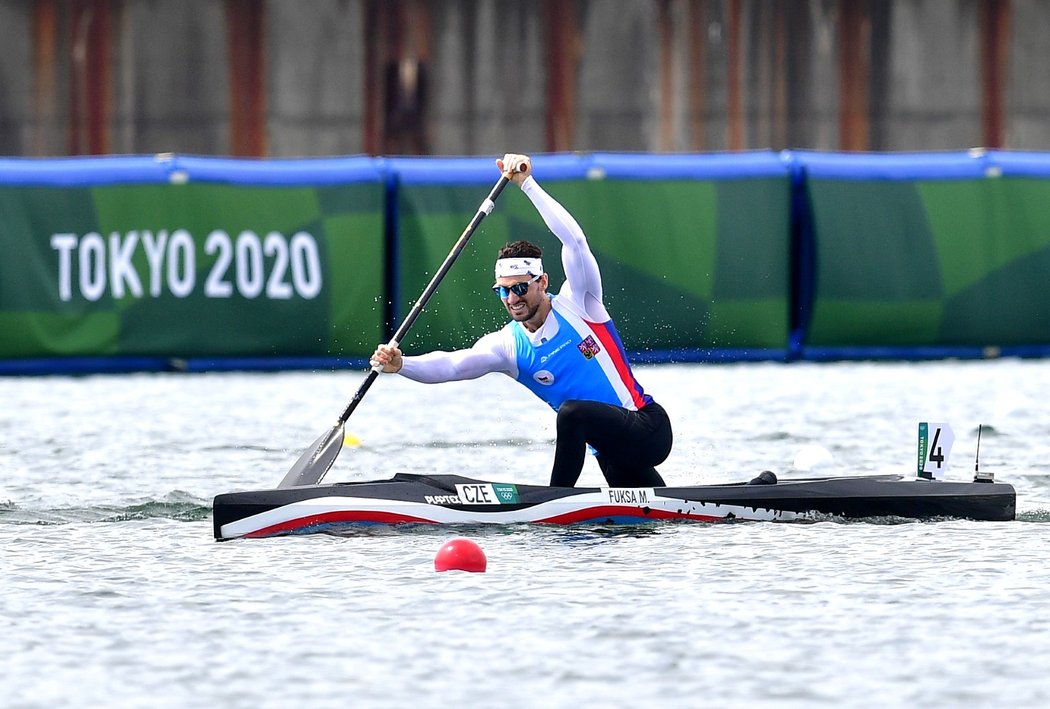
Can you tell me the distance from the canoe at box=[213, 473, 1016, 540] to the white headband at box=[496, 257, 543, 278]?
1012mm

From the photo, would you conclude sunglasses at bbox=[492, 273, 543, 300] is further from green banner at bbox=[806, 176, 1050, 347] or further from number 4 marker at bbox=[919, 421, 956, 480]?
green banner at bbox=[806, 176, 1050, 347]

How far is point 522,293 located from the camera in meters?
10.2

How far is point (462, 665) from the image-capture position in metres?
6.85

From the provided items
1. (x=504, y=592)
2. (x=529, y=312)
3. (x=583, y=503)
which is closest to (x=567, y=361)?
(x=529, y=312)

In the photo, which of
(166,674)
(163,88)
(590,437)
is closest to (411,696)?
(166,674)

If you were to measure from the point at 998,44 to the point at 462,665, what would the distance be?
19.9 m

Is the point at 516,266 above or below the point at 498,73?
below

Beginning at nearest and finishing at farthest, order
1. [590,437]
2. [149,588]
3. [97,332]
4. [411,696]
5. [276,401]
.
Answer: [411,696] < [149,588] < [590,437] < [276,401] < [97,332]

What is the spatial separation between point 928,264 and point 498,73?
7593mm

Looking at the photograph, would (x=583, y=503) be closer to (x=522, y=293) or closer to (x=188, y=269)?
(x=522, y=293)

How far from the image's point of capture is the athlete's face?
10117mm

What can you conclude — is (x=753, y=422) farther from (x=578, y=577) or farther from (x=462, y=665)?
(x=462, y=665)

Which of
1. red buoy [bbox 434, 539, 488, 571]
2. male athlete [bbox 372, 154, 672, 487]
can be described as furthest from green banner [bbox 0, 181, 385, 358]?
red buoy [bbox 434, 539, 488, 571]

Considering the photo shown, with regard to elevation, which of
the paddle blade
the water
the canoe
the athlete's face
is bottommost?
the water
